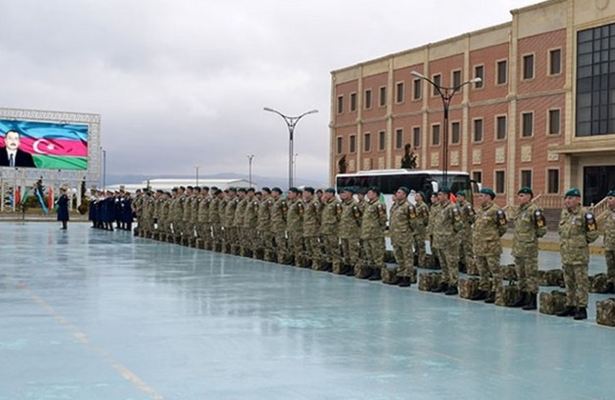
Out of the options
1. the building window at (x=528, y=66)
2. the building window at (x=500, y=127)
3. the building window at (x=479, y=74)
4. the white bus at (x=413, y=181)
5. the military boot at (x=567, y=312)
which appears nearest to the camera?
the military boot at (x=567, y=312)

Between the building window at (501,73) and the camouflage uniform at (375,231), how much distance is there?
3182 cm

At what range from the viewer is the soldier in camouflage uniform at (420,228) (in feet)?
51.0

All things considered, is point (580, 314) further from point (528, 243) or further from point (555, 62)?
point (555, 62)

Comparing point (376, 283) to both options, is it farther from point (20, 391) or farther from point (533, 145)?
point (533, 145)

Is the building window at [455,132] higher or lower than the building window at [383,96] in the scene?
lower

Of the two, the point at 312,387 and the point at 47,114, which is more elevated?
the point at 47,114

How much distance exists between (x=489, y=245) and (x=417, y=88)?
40678mm

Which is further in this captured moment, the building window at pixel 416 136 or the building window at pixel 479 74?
the building window at pixel 416 136

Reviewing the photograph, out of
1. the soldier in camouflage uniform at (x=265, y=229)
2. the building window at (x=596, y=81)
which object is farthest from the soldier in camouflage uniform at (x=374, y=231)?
the building window at (x=596, y=81)

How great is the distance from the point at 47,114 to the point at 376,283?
35239 mm

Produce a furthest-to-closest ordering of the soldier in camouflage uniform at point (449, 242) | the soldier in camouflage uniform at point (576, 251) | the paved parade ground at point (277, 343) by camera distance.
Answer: the soldier in camouflage uniform at point (449, 242) → the soldier in camouflage uniform at point (576, 251) → the paved parade ground at point (277, 343)

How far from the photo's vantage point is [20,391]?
20.3 ft

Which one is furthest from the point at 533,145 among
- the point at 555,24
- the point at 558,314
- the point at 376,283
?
the point at 558,314

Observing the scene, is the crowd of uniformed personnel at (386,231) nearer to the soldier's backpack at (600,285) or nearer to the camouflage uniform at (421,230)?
the camouflage uniform at (421,230)
